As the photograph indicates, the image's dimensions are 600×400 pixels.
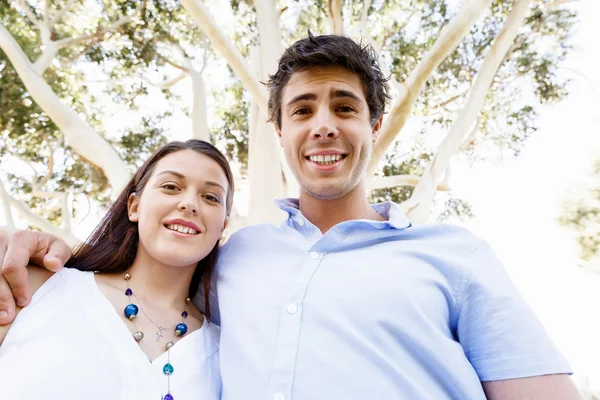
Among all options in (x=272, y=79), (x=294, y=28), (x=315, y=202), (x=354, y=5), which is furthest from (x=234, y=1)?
(x=315, y=202)

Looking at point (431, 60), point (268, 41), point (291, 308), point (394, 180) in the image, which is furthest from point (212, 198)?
point (394, 180)

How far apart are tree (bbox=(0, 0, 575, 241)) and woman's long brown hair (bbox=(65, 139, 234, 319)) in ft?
10.7

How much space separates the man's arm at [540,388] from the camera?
4.17 feet

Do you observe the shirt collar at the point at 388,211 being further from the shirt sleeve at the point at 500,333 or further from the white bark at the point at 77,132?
the white bark at the point at 77,132

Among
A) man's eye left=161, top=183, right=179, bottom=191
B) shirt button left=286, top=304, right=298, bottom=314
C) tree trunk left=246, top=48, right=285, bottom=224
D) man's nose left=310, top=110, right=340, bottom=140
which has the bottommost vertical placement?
tree trunk left=246, top=48, right=285, bottom=224

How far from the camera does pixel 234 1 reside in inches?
297

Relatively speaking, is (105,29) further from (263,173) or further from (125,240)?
(125,240)

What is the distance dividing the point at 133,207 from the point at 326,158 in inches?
31.2

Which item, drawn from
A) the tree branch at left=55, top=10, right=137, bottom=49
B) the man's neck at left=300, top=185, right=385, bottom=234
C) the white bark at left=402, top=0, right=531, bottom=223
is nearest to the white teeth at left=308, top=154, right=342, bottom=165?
the man's neck at left=300, top=185, right=385, bottom=234

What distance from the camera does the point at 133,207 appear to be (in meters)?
1.92

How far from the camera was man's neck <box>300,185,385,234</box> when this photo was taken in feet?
6.27

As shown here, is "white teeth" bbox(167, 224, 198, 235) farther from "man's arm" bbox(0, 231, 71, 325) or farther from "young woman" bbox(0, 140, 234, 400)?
"man's arm" bbox(0, 231, 71, 325)

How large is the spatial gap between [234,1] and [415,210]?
4.43 meters

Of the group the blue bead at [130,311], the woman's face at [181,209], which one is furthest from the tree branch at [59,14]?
the blue bead at [130,311]
